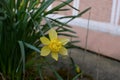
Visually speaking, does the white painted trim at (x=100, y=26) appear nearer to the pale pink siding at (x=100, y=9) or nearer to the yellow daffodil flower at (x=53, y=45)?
the pale pink siding at (x=100, y=9)

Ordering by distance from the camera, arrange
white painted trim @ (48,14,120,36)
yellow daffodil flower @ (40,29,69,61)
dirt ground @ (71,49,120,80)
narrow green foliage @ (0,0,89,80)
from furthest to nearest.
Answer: white painted trim @ (48,14,120,36) < dirt ground @ (71,49,120,80) < narrow green foliage @ (0,0,89,80) < yellow daffodil flower @ (40,29,69,61)

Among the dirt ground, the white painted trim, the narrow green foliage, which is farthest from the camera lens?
the white painted trim

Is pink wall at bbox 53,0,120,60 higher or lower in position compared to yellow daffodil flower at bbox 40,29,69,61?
lower

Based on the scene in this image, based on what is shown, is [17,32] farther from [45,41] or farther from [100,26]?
[100,26]

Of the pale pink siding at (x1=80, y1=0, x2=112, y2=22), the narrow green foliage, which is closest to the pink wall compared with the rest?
the pale pink siding at (x1=80, y1=0, x2=112, y2=22)

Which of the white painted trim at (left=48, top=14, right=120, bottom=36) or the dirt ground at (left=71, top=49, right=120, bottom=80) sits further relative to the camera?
the white painted trim at (left=48, top=14, right=120, bottom=36)

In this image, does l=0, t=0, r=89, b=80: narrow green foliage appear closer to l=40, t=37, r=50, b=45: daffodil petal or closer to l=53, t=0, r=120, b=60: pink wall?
l=40, t=37, r=50, b=45: daffodil petal

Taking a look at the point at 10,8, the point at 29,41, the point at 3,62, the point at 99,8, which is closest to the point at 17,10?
the point at 10,8
